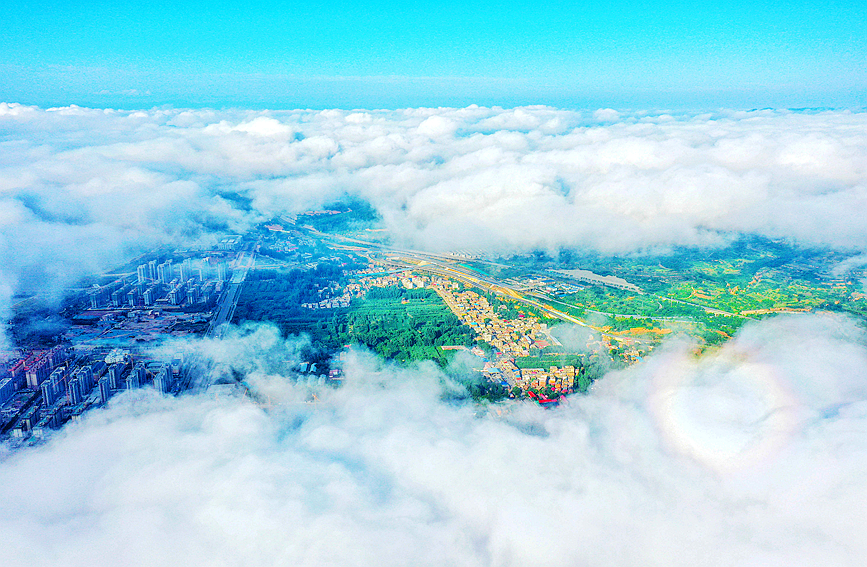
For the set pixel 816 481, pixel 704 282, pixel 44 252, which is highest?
pixel 44 252

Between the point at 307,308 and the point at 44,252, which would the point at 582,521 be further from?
the point at 44,252

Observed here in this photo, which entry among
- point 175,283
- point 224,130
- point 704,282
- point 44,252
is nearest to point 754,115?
point 704,282

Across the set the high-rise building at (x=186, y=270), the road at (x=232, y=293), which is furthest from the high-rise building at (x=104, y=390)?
the high-rise building at (x=186, y=270)

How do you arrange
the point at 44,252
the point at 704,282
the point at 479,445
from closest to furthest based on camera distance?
the point at 479,445
the point at 44,252
the point at 704,282

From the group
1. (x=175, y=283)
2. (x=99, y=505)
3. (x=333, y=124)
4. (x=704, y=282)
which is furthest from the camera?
(x=333, y=124)

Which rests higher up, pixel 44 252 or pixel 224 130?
pixel 224 130

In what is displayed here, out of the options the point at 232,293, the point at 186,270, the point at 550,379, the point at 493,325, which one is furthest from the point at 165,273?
the point at 550,379

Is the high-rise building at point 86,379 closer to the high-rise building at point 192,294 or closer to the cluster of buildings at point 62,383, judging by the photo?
the cluster of buildings at point 62,383
